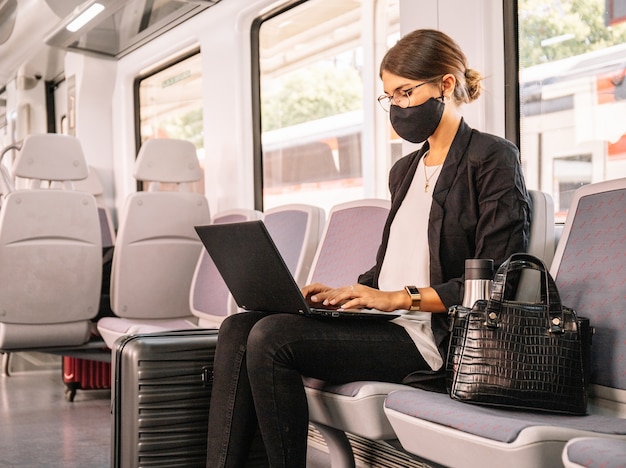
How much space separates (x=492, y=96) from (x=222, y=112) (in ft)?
7.55

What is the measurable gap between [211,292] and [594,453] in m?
2.81

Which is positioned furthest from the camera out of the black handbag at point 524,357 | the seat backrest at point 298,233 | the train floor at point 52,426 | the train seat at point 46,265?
the train seat at point 46,265

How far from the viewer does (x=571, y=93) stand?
9.18 ft

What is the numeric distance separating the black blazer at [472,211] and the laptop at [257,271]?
0.19 m

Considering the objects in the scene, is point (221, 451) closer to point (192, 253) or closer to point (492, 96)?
point (492, 96)

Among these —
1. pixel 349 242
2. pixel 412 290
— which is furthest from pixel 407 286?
pixel 349 242

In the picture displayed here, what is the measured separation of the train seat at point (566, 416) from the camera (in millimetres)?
1396

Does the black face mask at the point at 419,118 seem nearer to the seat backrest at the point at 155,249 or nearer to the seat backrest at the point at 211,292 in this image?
the seat backrest at the point at 211,292

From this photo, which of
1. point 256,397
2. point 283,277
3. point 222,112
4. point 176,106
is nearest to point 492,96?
point 283,277

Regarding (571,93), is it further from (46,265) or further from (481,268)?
(46,265)

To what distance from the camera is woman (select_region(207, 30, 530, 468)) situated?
1902 mm

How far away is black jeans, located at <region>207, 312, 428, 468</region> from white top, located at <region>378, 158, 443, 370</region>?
0.04 metres

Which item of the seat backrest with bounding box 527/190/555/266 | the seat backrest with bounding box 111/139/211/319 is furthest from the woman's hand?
the seat backrest with bounding box 111/139/211/319

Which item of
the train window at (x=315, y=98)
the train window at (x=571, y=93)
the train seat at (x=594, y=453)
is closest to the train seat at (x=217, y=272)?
the train window at (x=315, y=98)
